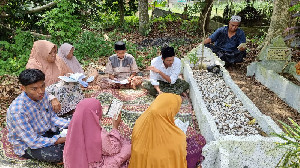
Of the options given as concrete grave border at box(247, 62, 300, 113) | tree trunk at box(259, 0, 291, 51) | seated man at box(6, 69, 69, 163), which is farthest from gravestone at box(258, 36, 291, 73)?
seated man at box(6, 69, 69, 163)

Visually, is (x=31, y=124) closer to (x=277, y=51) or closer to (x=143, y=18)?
(x=277, y=51)

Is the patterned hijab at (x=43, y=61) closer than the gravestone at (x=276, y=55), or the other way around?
the patterned hijab at (x=43, y=61)

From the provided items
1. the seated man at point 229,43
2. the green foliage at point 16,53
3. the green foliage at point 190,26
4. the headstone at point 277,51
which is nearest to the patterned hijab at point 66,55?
the green foliage at point 16,53

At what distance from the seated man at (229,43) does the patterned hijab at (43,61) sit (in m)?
4.06

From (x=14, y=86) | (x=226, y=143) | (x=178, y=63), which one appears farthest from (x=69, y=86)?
(x=226, y=143)

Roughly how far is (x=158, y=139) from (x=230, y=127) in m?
1.72

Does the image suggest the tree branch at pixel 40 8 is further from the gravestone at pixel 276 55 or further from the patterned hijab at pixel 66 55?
the gravestone at pixel 276 55

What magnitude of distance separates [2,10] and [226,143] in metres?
6.77

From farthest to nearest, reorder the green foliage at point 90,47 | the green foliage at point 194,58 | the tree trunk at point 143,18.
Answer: the tree trunk at point 143,18
the green foliage at point 90,47
the green foliage at point 194,58

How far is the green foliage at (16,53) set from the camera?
554 cm

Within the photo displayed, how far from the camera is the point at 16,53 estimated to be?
638 cm

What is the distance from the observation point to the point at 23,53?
6352mm

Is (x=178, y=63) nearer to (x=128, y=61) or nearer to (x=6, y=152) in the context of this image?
(x=128, y=61)

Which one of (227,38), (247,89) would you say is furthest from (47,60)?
(227,38)
